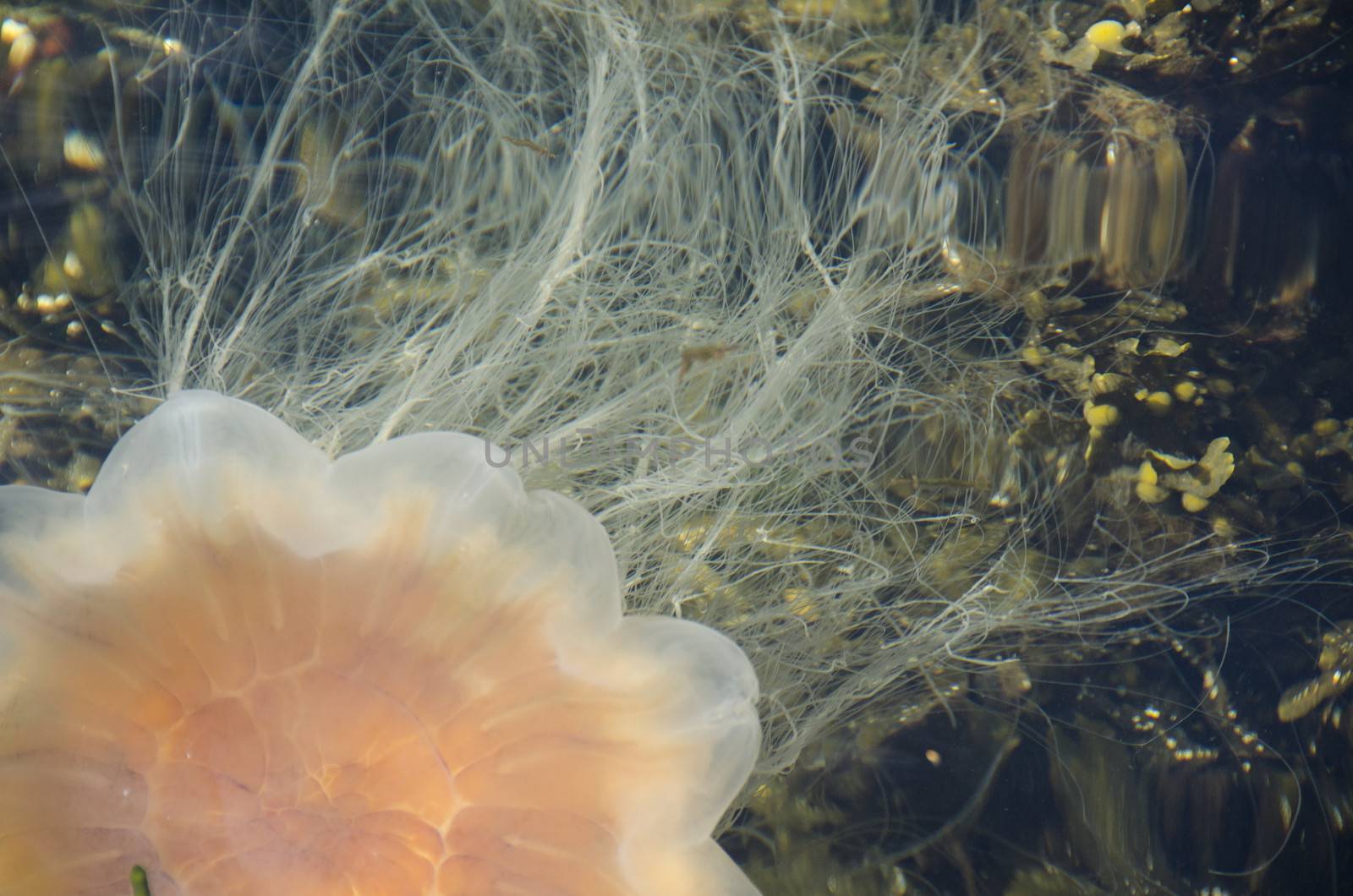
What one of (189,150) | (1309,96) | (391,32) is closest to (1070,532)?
(1309,96)

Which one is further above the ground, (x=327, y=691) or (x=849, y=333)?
(x=849, y=333)

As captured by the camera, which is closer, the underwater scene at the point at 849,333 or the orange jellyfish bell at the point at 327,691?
the orange jellyfish bell at the point at 327,691

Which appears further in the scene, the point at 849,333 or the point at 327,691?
the point at 849,333

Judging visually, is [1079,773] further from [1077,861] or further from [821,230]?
[821,230]

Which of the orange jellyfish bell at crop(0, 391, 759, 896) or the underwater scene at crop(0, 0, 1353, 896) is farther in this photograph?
the underwater scene at crop(0, 0, 1353, 896)
